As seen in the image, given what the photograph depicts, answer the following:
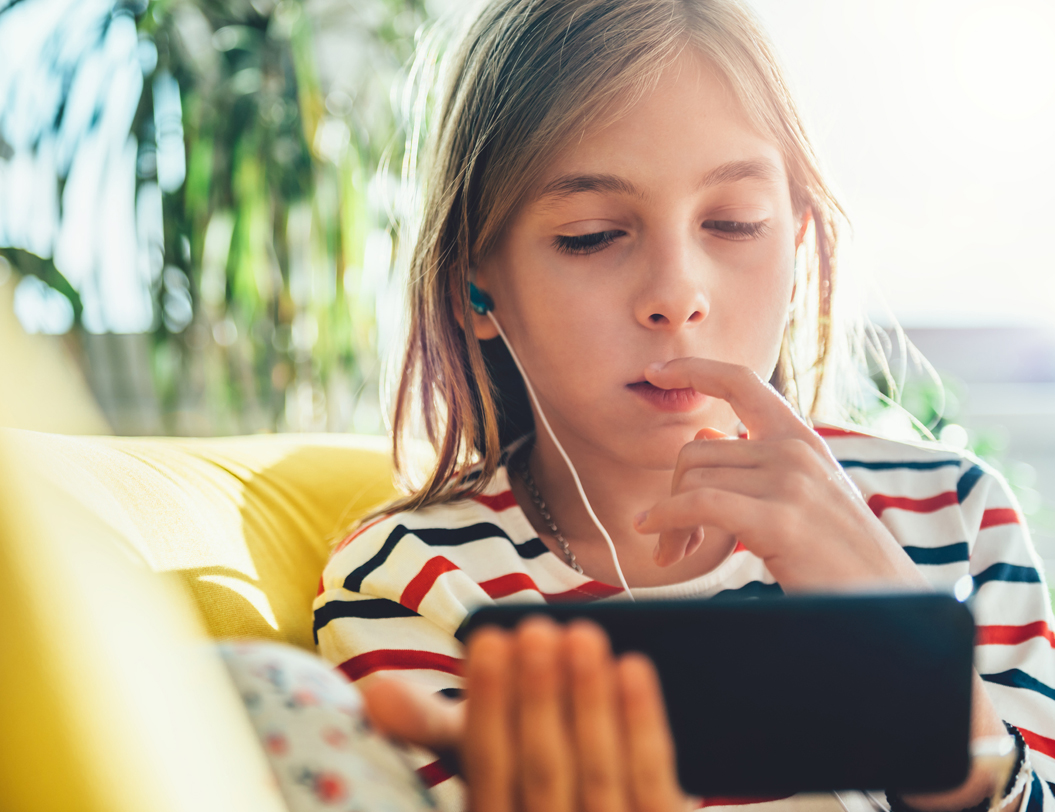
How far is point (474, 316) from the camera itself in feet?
2.51

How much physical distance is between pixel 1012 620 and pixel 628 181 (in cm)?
48

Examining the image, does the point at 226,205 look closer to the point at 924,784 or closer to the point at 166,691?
the point at 166,691

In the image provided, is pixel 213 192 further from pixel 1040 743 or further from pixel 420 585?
pixel 1040 743

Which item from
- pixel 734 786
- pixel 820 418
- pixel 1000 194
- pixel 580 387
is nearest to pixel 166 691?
pixel 734 786

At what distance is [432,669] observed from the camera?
0.61 meters

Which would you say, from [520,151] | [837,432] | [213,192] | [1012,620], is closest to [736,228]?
[520,151]

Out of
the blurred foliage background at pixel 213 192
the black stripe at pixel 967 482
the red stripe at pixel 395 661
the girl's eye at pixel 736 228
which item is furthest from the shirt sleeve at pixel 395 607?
the blurred foliage background at pixel 213 192

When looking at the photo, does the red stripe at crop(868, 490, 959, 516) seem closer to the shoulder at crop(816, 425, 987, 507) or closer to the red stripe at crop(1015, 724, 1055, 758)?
the shoulder at crop(816, 425, 987, 507)

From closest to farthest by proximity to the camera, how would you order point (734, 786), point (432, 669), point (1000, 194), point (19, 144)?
point (734, 786), point (432, 669), point (19, 144), point (1000, 194)

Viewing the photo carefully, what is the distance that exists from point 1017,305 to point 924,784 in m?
2.16

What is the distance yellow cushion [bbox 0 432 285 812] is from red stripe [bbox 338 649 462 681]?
251 millimetres

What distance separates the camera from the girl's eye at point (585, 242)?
61cm

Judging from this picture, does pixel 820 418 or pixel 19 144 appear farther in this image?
pixel 19 144

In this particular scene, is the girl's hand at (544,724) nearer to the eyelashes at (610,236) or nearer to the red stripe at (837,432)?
the eyelashes at (610,236)
